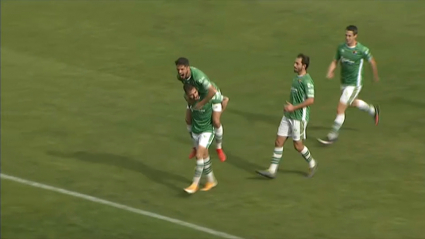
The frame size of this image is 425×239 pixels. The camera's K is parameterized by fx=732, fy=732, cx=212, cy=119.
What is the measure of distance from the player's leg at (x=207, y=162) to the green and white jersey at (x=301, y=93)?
1.56 m

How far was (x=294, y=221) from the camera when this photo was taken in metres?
12.5

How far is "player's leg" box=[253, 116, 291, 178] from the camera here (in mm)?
13586

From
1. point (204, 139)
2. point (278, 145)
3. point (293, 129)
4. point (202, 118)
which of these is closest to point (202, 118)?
point (202, 118)

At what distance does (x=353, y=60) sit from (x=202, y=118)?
393 centimetres

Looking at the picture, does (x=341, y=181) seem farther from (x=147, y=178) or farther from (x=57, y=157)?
(x=57, y=157)

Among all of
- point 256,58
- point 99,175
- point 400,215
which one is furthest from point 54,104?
point 400,215

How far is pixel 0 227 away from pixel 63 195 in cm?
143

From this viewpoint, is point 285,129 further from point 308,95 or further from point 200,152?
point 200,152

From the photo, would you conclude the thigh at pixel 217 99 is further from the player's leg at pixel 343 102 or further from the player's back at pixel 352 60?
the player's back at pixel 352 60

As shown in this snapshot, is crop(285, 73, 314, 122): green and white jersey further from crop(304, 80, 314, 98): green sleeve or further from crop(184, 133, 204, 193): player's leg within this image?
crop(184, 133, 204, 193): player's leg

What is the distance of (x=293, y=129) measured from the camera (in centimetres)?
1347

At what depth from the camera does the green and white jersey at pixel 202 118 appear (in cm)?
1295

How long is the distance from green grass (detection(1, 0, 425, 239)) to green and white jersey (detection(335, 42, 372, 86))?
137 centimetres

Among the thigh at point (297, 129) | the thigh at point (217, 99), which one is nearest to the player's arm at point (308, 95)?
the thigh at point (297, 129)
